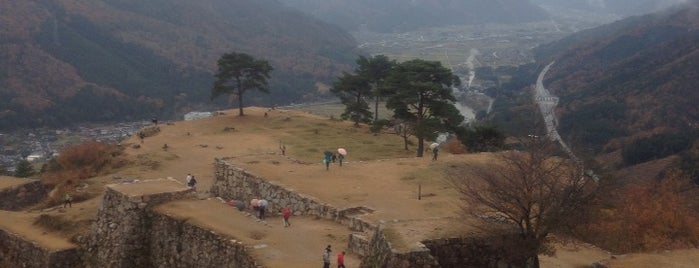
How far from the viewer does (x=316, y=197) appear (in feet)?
66.0

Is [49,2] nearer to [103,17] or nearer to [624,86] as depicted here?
[103,17]

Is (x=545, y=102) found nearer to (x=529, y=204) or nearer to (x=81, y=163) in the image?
(x=81, y=163)

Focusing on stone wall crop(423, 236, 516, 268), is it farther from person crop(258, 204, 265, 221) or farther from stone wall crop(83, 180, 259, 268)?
person crop(258, 204, 265, 221)

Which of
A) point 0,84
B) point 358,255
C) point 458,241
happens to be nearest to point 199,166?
point 358,255

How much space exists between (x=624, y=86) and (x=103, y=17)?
86.6m

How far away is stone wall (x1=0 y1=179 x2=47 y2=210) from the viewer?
92.5 ft

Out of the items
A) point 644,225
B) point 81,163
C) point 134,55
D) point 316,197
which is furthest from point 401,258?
point 134,55

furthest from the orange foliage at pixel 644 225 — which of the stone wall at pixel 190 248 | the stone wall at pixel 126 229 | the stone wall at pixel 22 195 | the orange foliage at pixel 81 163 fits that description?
the stone wall at pixel 22 195

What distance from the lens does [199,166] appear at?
1270 inches

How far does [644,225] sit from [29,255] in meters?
20.5

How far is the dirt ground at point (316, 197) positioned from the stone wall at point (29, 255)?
1.19 feet

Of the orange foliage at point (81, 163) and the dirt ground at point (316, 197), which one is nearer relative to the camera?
the dirt ground at point (316, 197)

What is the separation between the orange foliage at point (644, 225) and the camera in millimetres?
20766

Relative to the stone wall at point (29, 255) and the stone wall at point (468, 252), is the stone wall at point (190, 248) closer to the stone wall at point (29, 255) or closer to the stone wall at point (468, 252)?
the stone wall at point (29, 255)
